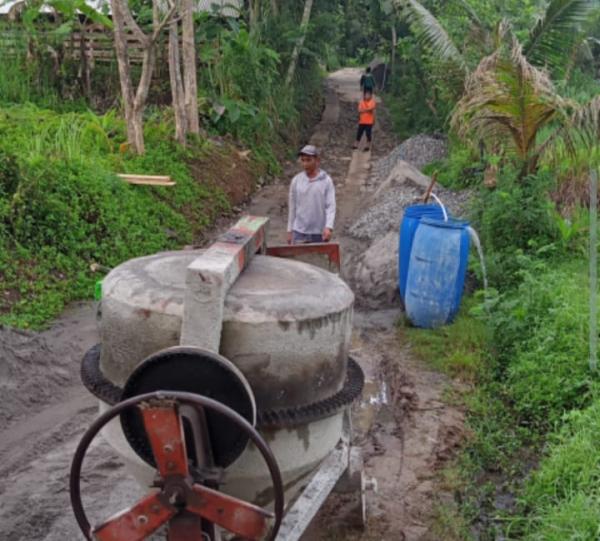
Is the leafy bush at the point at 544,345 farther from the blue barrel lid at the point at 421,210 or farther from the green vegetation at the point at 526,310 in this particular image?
the blue barrel lid at the point at 421,210

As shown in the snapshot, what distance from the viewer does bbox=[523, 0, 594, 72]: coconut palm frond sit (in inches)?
402

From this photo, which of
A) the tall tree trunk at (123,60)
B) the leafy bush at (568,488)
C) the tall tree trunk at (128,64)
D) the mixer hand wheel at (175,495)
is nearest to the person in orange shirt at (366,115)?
the tall tree trunk at (128,64)

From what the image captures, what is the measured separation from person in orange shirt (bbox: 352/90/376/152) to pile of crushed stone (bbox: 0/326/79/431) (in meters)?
11.8

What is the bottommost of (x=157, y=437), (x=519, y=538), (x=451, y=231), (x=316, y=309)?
(x=519, y=538)

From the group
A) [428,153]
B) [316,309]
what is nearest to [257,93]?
[428,153]

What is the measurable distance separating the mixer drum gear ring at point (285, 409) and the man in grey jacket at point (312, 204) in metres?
3.47

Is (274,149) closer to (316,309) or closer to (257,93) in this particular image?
(257,93)

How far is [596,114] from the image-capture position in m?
8.03

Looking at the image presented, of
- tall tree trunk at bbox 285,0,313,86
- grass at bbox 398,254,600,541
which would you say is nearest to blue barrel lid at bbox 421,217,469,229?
grass at bbox 398,254,600,541

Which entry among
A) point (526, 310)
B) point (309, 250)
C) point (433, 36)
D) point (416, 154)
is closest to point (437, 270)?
point (526, 310)

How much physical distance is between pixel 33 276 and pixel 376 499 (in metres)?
4.43

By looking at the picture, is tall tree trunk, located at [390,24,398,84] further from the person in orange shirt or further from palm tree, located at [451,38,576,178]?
palm tree, located at [451,38,576,178]

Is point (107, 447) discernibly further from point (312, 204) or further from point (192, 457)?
point (312, 204)

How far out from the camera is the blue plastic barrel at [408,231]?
26.0ft
